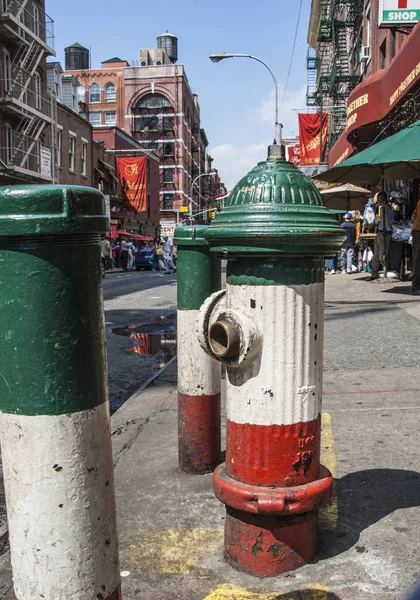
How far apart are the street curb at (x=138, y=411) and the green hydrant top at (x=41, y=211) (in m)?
2.48

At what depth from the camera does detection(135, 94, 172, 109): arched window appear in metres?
70.9

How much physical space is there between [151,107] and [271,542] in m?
73.3

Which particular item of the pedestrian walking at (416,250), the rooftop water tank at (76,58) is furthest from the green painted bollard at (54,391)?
the rooftop water tank at (76,58)

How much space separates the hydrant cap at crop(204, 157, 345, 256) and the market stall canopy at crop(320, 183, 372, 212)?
16734 millimetres

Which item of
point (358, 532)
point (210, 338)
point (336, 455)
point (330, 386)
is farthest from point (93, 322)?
point (330, 386)

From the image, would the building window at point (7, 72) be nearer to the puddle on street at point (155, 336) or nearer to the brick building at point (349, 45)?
the brick building at point (349, 45)

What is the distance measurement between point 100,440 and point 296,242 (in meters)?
1.05

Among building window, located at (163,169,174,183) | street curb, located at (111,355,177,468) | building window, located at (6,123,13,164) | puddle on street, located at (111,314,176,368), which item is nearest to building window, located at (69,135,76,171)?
building window, located at (6,123,13,164)

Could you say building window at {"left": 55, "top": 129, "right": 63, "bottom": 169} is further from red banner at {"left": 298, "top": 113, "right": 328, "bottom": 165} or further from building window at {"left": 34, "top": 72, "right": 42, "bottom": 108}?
red banner at {"left": 298, "top": 113, "right": 328, "bottom": 165}

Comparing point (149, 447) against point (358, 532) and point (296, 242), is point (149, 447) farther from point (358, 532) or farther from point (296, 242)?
point (296, 242)

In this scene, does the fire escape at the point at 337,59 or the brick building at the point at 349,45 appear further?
the fire escape at the point at 337,59

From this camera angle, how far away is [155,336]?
916cm

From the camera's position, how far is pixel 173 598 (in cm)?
224

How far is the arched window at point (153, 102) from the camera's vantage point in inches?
2793
